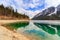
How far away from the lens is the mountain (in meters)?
2.28

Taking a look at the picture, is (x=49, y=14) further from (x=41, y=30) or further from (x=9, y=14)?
(x=9, y=14)

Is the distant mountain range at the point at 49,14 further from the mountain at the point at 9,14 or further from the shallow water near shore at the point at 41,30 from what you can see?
the mountain at the point at 9,14

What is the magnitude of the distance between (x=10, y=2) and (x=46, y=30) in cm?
67

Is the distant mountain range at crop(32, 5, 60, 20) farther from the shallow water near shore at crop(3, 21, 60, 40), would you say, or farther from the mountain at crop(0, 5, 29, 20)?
the mountain at crop(0, 5, 29, 20)

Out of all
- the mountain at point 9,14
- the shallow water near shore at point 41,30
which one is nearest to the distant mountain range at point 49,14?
the shallow water near shore at point 41,30

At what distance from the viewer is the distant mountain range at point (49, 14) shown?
228 centimetres

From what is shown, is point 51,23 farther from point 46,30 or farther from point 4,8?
point 4,8

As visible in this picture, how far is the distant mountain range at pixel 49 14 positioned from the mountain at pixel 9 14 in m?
0.18

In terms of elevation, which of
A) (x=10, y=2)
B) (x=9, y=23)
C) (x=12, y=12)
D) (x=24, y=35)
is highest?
(x=10, y=2)

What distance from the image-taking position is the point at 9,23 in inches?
89.8

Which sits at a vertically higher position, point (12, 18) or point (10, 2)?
point (10, 2)

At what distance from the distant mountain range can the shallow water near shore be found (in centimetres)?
6

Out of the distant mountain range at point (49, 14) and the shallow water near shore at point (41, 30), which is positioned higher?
the distant mountain range at point (49, 14)

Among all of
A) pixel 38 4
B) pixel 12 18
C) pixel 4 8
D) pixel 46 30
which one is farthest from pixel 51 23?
pixel 4 8
